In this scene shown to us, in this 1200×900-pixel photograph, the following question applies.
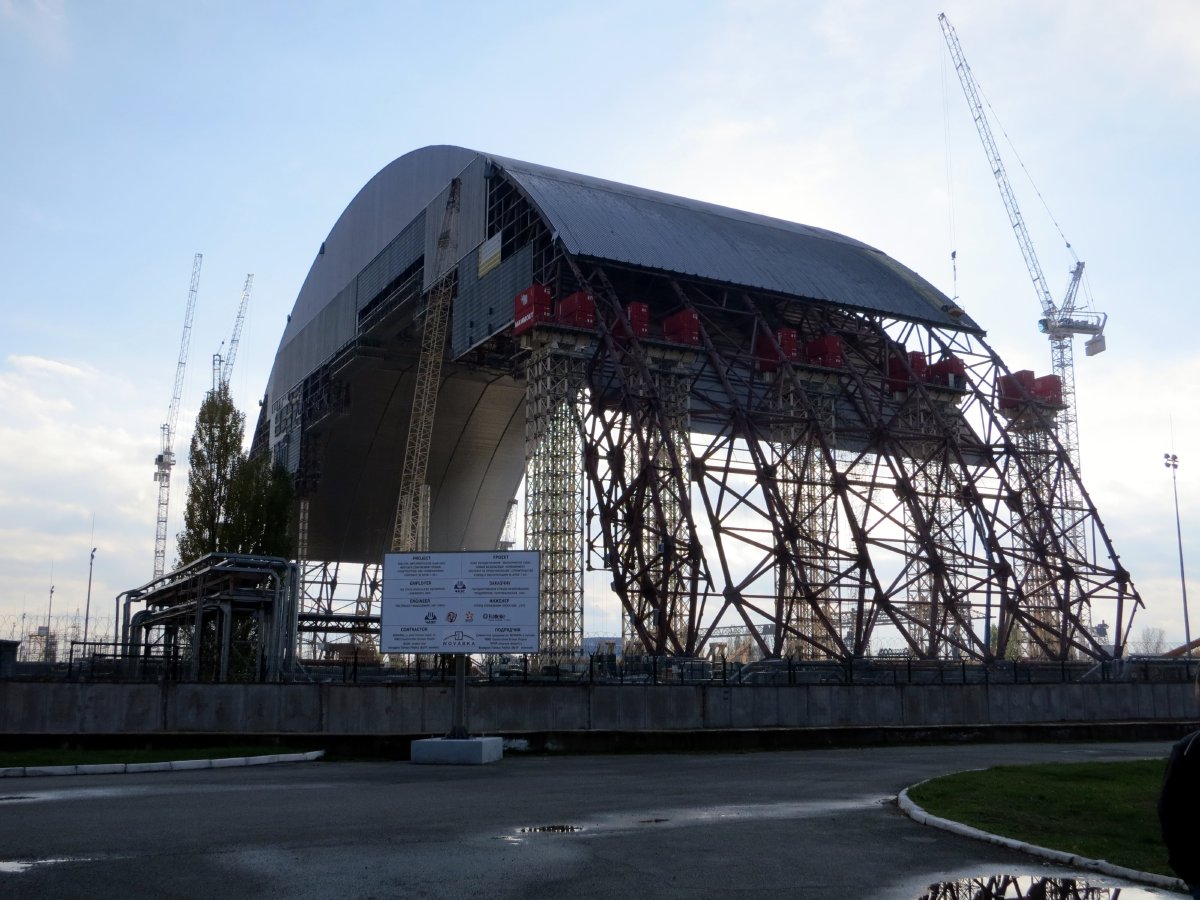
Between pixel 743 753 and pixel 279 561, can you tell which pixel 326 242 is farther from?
pixel 743 753

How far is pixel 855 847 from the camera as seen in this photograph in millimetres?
12031

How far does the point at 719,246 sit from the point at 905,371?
11.8 meters

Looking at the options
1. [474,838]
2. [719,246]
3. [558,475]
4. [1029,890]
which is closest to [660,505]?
[558,475]

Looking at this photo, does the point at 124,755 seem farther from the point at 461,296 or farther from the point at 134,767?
the point at 461,296

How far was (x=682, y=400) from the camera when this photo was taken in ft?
168

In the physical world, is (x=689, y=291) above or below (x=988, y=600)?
above

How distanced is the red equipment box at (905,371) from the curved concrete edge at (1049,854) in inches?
1831

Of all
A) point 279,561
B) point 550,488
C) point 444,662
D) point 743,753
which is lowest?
point 743,753

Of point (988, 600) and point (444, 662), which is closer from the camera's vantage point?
point (444, 662)

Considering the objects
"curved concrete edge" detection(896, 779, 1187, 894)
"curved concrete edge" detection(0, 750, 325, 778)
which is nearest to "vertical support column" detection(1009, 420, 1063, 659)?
"curved concrete edge" detection(0, 750, 325, 778)

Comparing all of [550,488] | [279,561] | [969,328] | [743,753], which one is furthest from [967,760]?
[969,328]

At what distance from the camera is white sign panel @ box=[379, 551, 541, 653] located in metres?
23.7

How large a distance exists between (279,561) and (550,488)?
1422 centimetres

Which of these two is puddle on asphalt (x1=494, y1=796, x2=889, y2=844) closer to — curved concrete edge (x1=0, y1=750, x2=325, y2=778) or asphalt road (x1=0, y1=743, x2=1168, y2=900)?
asphalt road (x1=0, y1=743, x2=1168, y2=900)
